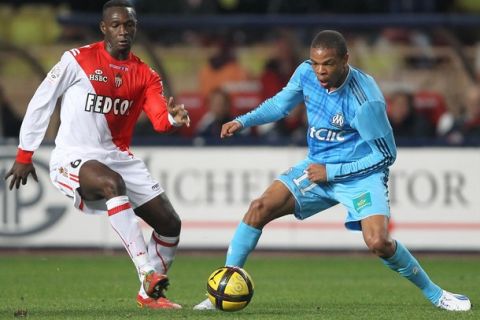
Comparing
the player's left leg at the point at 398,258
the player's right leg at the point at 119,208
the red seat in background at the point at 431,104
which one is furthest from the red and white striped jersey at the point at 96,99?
the red seat in background at the point at 431,104

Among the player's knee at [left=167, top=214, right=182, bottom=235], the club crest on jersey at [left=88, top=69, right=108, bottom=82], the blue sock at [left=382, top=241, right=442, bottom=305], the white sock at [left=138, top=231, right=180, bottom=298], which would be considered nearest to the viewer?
the blue sock at [left=382, top=241, right=442, bottom=305]

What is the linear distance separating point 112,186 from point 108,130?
63 centimetres

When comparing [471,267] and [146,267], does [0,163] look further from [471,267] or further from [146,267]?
[146,267]

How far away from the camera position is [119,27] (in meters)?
9.98

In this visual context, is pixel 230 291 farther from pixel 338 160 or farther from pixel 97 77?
pixel 97 77

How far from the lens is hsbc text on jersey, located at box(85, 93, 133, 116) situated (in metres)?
10.1

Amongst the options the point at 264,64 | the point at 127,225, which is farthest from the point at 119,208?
the point at 264,64

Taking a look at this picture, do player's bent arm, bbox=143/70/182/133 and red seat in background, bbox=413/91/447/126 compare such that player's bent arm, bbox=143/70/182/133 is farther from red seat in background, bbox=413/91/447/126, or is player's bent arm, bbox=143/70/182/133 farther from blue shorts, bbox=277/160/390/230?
red seat in background, bbox=413/91/447/126

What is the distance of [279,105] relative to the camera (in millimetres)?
10000

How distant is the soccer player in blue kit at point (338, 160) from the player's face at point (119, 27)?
1062mm

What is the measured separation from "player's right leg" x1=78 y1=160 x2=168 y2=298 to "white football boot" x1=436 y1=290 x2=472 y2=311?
2145 mm

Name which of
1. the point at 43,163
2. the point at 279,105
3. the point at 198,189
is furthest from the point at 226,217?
the point at 279,105

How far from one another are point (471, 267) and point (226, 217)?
304cm

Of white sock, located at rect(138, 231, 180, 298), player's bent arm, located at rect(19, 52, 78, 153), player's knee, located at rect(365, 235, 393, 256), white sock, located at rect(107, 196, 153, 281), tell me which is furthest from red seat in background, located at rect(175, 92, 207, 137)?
player's knee, located at rect(365, 235, 393, 256)
